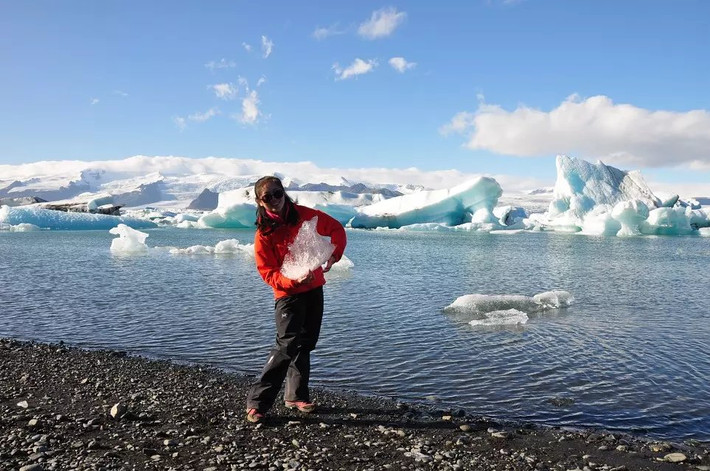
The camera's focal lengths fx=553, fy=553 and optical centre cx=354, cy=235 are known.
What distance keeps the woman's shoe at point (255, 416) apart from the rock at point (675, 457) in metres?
3.20

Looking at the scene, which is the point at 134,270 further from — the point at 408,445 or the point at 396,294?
the point at 408,445

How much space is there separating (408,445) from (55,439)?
2.71 m

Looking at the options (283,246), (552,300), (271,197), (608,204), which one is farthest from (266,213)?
(608,204)

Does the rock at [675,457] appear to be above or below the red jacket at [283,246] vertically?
below

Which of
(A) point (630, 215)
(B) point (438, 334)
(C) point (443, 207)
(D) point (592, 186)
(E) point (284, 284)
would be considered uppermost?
(D) point (592, 186)

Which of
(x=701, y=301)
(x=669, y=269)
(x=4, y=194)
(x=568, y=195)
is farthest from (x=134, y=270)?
(x=4, y=194)

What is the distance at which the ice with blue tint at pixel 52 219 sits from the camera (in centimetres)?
5175

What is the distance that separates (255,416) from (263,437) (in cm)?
33

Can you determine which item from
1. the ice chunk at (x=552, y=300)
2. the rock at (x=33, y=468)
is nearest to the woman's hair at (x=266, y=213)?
the rock at (x=33, y=468)

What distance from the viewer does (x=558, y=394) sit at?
5988 mm

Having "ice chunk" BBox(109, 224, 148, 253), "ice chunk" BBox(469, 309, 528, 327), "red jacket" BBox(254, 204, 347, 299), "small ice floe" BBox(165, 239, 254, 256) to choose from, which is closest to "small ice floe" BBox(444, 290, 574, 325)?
"ice chunk" BBox(469, 309, 528, 327)

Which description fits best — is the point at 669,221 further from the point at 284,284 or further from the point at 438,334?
the point at 284,284

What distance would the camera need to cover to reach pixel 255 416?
4.68 m

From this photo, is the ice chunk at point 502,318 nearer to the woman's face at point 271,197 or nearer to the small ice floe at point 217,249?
the woman's face at point 271,197
